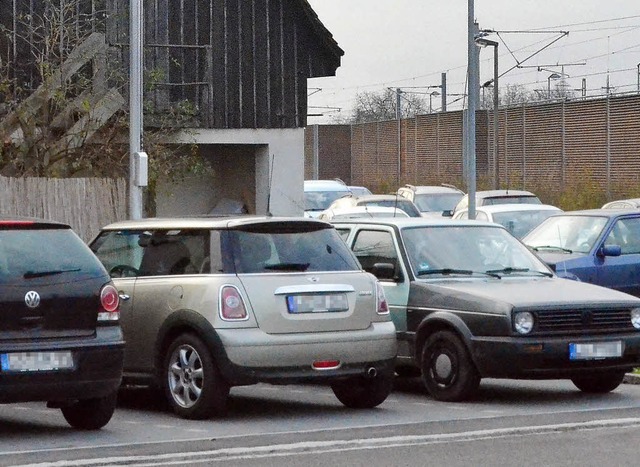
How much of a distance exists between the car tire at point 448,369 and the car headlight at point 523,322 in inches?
20.2

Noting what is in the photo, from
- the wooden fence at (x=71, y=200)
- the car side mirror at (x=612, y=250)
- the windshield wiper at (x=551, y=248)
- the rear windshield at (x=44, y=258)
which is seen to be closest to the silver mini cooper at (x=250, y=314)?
the rear windshield at (x=44, y=258)

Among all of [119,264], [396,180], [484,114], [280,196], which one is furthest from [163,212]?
[396,180]

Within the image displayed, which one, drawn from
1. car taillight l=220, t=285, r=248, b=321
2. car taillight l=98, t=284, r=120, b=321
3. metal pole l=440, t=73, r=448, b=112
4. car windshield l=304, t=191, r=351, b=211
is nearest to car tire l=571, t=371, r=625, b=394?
car taillight l=220, t=285, r=248, b=321

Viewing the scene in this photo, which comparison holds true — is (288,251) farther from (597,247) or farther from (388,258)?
(597,247)

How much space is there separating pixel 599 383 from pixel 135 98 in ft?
24.0

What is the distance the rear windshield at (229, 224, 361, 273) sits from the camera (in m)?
11.6

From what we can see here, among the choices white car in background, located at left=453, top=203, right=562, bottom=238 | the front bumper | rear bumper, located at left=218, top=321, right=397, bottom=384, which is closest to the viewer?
rear bumper, located at left=218, top=321, right=397, bottom=384

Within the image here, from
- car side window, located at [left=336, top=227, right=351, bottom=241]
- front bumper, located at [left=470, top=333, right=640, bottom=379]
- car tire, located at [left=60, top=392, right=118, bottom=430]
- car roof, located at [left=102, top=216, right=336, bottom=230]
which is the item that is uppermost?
car roof, located at [left=102, top=216, right=336, bottom=230]

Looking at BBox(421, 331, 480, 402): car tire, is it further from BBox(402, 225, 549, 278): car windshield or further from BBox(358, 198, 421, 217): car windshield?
BBox(358, 198, 421, 217): car windshield

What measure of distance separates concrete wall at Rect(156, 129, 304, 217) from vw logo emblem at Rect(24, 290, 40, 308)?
16603 millimetres

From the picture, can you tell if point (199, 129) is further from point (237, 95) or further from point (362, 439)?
point (362, 439)

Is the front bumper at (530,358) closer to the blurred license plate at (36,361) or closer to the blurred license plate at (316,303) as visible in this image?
the blurred license plate at (316,303)

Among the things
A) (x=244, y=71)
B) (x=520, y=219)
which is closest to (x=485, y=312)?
(x=520, y=219)

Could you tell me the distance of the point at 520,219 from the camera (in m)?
26.2
